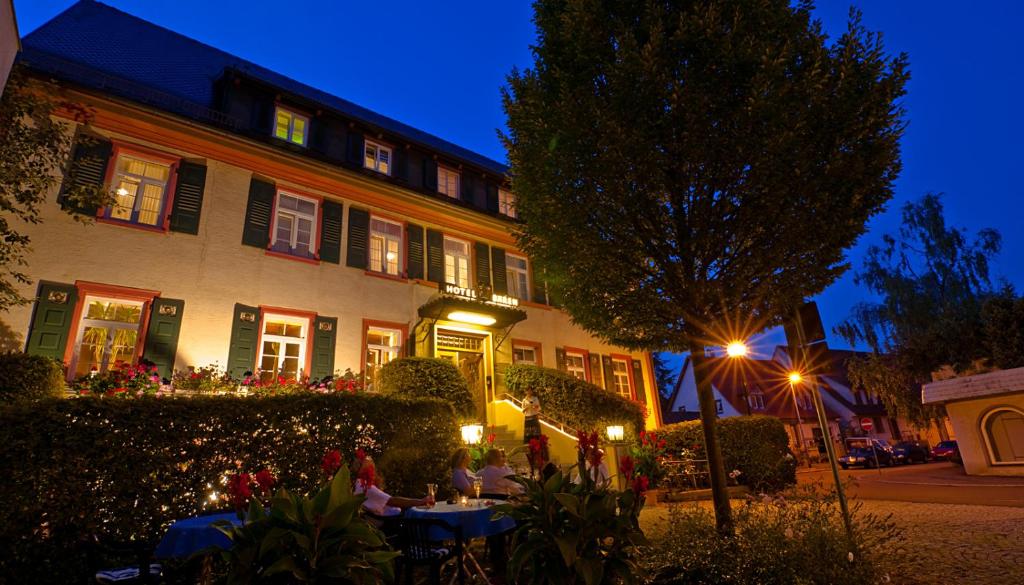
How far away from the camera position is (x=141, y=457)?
5.79 meters

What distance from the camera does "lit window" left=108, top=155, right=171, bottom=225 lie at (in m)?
10.2

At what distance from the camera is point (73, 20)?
12.4m

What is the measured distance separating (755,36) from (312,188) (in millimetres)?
10743

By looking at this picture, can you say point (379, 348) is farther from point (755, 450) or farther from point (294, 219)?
point (755, 450)

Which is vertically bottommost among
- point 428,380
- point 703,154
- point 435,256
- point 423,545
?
point 423,545

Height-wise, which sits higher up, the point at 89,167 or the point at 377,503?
the point at 89,167

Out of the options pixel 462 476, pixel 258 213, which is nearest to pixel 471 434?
pixel 462 476

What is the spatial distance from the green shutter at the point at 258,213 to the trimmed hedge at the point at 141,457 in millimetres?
5791

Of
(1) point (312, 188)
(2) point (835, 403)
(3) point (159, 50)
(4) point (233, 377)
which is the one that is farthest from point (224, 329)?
(2) point (835, 403)

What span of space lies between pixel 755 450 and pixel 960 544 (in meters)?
6.67

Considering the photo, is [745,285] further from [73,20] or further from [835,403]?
[835,403]

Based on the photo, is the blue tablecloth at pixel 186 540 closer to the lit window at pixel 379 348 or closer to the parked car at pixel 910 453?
the lit window at pixel 379 348

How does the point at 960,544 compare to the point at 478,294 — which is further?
the point at 478,294

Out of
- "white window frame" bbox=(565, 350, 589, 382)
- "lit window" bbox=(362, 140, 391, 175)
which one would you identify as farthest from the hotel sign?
"lit window" bbox=(362, 140, 391, 175)
